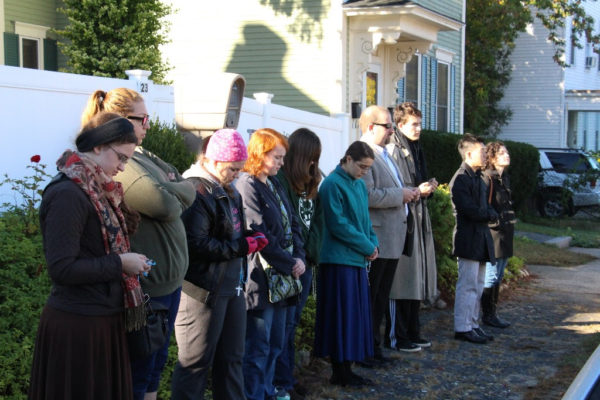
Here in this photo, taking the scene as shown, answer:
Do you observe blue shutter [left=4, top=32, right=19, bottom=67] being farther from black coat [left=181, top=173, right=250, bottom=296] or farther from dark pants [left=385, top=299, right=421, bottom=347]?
black coat [left=181, top=173, right=250, bottom=296]

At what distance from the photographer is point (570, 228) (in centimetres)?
1875

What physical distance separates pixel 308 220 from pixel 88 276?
276cm

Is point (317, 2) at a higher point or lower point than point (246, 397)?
higher

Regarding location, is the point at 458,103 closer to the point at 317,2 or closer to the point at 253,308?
the point at 317,2

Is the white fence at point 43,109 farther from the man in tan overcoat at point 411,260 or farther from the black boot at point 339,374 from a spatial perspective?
the black boot at point 339,374

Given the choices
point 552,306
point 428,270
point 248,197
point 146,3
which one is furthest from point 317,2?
point 248,197

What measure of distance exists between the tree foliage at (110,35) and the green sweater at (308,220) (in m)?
9.01

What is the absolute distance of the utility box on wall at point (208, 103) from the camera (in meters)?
6.51

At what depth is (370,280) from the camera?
682cm

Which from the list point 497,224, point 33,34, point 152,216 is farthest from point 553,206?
point 152,216

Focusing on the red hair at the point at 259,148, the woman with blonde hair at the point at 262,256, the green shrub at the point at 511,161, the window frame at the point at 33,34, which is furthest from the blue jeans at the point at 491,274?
the window frame at the point at 33,34

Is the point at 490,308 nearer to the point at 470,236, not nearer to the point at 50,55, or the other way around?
the point at 470,236

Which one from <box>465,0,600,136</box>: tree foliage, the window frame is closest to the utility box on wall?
the window frame

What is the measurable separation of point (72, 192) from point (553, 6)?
23.7 meters
